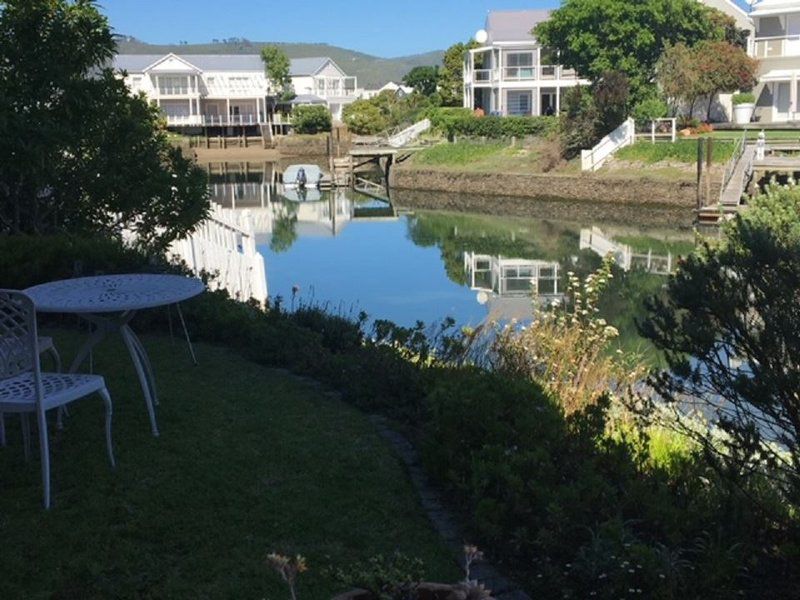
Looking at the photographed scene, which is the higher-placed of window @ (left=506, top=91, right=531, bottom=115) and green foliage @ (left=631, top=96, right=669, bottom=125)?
window @ (left=506, top=91, right=531, bottom=115)

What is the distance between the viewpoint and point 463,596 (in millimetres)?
2793

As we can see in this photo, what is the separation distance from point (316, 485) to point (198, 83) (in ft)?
262

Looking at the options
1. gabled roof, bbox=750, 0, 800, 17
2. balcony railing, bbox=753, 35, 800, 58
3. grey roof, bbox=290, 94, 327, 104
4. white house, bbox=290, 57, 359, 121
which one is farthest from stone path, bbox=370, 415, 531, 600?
white house, bbox=290, 57, 359, 121

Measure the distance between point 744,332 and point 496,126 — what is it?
44892 mm

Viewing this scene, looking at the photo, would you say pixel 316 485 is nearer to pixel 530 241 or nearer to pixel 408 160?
pixel 530 241

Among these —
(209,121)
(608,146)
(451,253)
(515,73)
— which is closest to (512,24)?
(515,73)

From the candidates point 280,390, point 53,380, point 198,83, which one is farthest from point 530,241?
point 198,83

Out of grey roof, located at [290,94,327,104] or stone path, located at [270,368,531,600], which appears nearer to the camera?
stone path, located at [270,368,531,600]

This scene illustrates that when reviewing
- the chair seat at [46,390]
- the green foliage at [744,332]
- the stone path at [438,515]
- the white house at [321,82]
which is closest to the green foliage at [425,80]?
the white house at [321,82]

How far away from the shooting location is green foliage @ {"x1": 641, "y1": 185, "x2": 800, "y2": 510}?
11.4ft

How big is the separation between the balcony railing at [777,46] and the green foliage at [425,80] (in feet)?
107

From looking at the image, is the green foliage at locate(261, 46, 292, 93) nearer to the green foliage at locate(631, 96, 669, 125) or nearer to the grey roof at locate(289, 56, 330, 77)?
the grey roof at locate(289, 56, 330, 77)

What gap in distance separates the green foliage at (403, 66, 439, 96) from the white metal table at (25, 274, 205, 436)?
71.6 metres

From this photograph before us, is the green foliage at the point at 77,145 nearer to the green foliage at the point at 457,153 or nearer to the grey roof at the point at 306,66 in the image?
the green foliage at the point at 457,153
